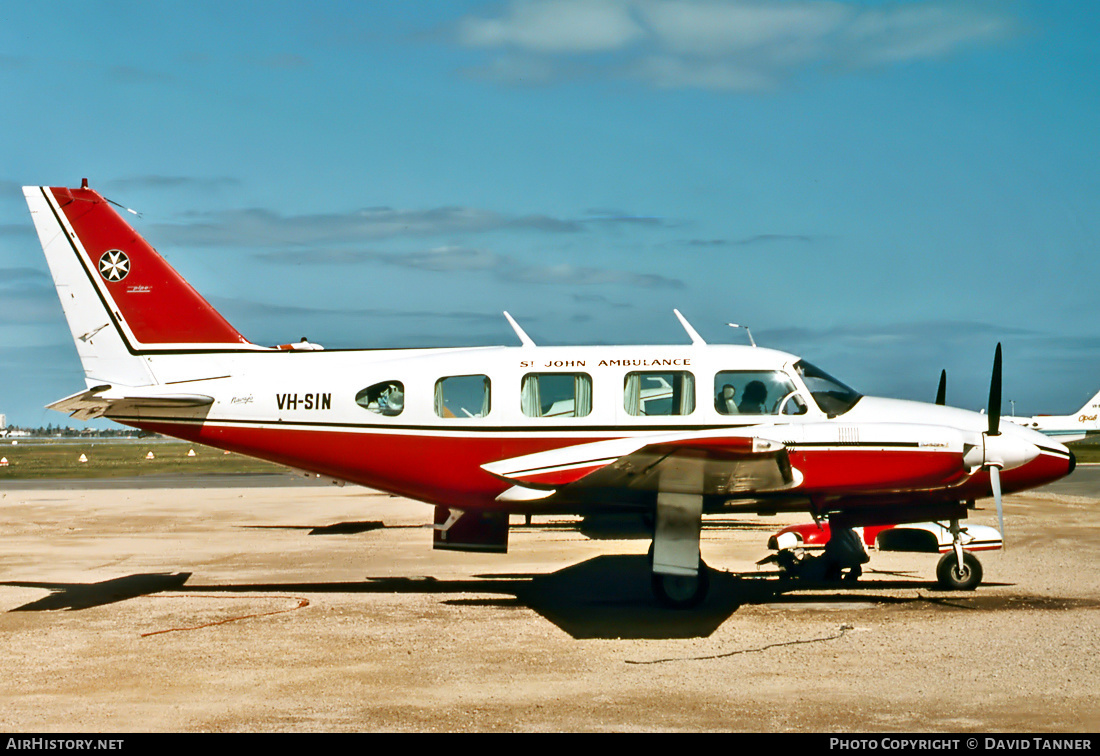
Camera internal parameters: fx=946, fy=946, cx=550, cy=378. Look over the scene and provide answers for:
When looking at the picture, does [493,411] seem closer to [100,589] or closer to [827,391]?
[827,391]

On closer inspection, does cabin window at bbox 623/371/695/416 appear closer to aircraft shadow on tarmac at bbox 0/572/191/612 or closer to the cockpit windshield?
the cockpit windshield

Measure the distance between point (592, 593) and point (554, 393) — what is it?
112 inches

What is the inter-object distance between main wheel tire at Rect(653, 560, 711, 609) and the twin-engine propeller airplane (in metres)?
0.02

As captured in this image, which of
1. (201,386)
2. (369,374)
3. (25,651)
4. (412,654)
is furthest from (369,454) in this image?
(25,651)

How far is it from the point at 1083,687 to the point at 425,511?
65.3 ft

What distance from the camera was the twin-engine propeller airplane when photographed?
36.2 feet

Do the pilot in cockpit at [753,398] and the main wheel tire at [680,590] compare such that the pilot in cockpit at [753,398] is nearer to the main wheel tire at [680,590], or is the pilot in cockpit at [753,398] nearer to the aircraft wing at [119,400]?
the main wheel tire at [680,590]

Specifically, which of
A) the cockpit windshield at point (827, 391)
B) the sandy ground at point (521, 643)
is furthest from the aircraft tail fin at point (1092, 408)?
the cockpit windshield at point (827, 391)

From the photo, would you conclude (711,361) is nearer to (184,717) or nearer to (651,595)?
(651,595)

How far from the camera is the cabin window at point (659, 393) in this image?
11.7 m

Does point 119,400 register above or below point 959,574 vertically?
above

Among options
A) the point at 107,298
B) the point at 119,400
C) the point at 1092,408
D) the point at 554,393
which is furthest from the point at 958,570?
the point at 1092,408

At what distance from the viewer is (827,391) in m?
11.7

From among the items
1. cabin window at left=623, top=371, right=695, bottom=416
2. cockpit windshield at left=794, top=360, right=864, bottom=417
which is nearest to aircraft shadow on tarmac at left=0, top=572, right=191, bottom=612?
cabin window at left=623, top=371, right=695, bottom=416
